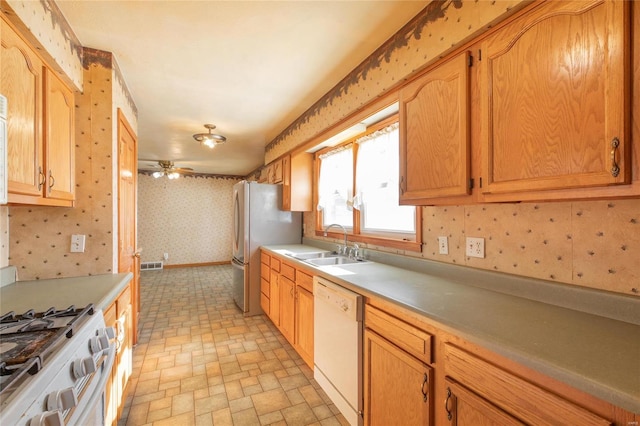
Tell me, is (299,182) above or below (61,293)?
above

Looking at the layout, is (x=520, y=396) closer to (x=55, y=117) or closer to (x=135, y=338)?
(x=55, y=117)

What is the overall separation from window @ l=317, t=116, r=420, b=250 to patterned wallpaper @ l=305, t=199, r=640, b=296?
17.1 inches

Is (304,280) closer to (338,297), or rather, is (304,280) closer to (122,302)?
(338,297)

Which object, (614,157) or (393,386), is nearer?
(614,157)

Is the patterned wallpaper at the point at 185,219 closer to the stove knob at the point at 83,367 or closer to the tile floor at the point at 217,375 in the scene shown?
the tile floor at the point at 217,375

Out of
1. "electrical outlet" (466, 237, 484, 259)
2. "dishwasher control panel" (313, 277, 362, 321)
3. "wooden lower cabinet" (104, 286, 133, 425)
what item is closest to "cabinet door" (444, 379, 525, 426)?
"dishwasher control panel" (313, 277, 362, 321)

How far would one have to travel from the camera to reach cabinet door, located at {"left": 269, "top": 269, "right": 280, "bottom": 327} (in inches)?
117

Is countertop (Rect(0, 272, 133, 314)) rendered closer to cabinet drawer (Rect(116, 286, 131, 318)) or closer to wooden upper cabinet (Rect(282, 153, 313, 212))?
cabinet drawer (Rect(116, 286, 131, 318))

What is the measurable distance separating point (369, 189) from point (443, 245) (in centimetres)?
100

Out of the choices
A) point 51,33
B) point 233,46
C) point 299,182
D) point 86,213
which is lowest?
point 86,213

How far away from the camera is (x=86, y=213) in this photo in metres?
1.90

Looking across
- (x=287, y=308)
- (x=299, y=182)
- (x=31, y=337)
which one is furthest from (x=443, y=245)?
(x=299, y=182)

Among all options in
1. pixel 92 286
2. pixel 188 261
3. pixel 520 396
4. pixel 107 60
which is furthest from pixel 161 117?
pixel 188 261

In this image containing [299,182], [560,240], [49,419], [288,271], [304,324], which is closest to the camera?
[49,419]
